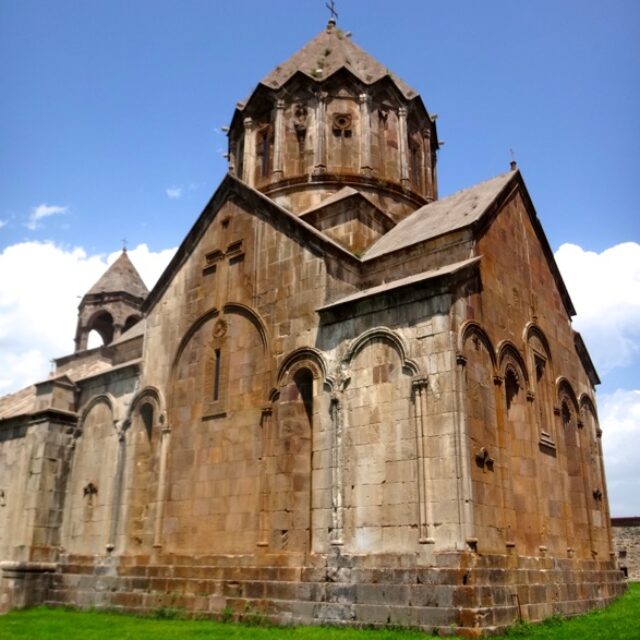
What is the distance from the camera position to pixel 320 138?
17000mm

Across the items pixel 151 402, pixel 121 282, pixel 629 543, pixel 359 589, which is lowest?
pixel 359 589

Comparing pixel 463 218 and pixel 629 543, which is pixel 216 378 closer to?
pixel 463 218

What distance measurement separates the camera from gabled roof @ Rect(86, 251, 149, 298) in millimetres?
25500

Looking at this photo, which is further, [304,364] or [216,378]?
[216,378]

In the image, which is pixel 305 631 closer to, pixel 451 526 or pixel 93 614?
pixel 451 526

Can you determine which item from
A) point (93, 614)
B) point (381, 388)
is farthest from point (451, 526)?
point (93, 614)

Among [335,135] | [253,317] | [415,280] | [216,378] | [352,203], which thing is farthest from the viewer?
[335,135]

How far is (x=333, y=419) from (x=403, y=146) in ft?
29.9

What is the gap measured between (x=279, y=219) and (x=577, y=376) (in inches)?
A: 281

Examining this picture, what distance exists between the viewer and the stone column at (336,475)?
10227 millimetres

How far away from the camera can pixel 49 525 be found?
15.1 meters

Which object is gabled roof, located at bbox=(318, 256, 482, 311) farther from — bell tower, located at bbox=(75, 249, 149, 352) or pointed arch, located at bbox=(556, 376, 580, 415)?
bell tower, located at bbox=(75, 249, 149, 352)

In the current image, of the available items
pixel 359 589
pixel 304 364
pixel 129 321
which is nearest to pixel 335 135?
pixel 304 364

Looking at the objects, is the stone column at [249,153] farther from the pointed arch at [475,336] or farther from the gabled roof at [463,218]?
the pointed arch at [475,336]
